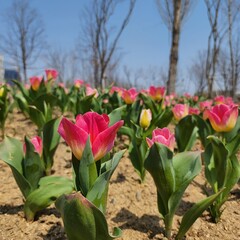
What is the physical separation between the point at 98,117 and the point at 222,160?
0.73 meters

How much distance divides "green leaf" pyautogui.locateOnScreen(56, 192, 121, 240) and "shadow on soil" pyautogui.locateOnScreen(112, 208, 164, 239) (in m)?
0.49

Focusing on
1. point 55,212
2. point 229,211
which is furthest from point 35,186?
point 229,211

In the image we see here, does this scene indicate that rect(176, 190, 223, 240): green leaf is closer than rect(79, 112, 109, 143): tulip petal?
No

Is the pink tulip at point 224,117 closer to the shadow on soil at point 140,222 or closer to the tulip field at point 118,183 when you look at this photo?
the tulip field at point 118,183

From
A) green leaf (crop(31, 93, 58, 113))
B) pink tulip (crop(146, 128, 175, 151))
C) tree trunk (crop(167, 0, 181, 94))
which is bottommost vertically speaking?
green leaf (crop(31, 93, 58, 113))

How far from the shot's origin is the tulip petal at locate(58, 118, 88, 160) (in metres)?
0.87

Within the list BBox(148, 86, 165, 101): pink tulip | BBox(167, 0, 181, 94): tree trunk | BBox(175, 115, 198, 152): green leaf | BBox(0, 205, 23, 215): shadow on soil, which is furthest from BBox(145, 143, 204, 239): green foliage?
BBox(167, 0, 181, 94): tree trunk

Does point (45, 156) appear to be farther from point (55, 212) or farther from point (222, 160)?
point (222, 160)

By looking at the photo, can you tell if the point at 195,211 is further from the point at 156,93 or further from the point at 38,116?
the point at 156,93

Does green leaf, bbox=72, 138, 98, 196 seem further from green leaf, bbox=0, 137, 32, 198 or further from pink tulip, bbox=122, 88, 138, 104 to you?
pink tulip, bbox=122, 88, 138, 104

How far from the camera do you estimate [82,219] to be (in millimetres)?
853

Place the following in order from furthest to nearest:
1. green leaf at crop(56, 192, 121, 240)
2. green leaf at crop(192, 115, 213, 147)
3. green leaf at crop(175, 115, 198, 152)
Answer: green leaf at crop(192, 115, 213, 147) < green leaf at crop(175, 115, 198, 152) < green leaf at crop(56, 192, 121, 240)

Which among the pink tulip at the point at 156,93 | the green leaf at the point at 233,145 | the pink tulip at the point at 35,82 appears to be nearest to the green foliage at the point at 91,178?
the green leaf at the point at 233,145

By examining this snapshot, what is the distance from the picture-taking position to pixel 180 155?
4.03ft
